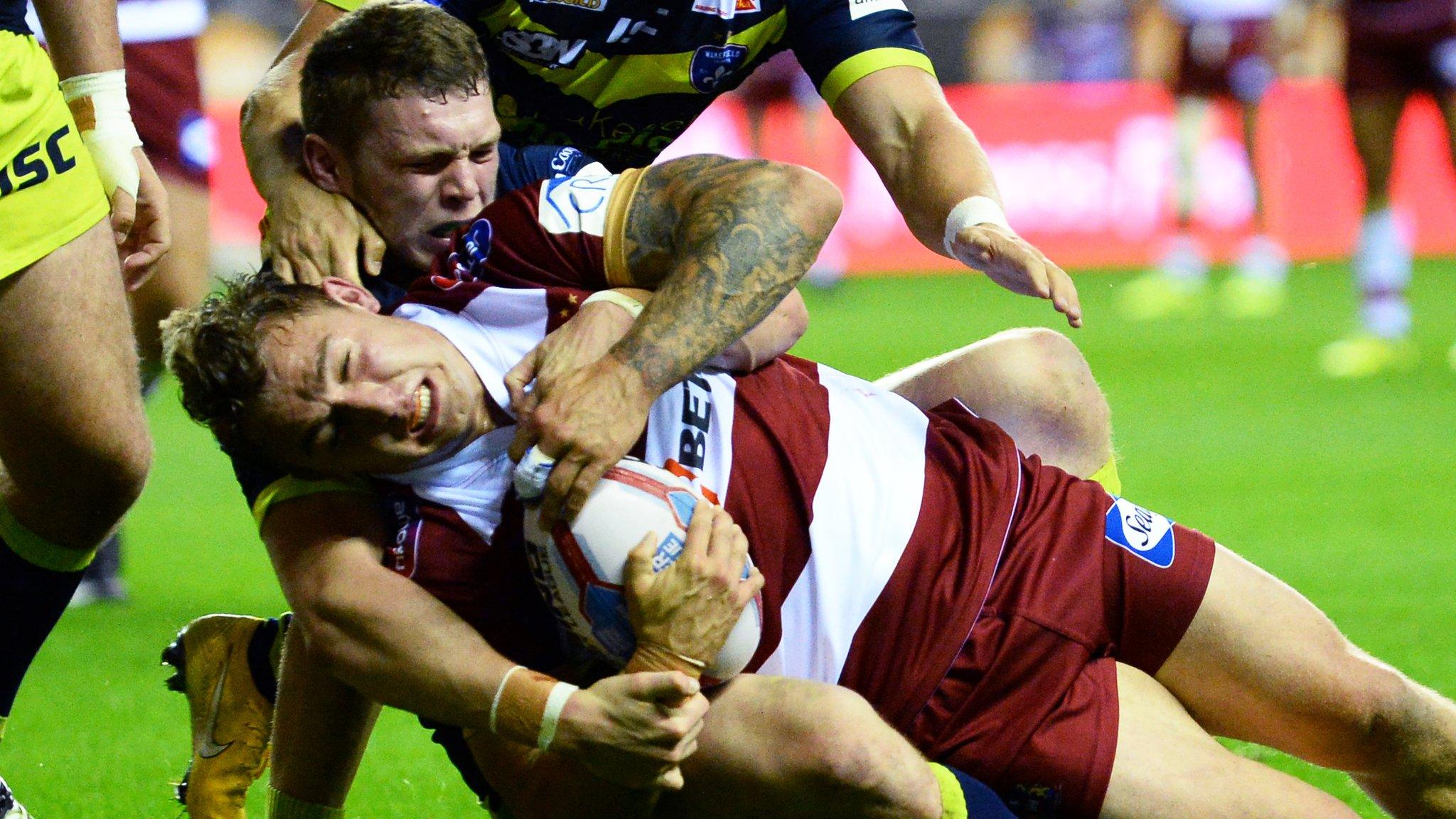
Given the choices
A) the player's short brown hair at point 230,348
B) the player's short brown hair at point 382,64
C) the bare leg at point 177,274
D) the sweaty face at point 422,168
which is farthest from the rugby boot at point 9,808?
the bare leg at point 177,274

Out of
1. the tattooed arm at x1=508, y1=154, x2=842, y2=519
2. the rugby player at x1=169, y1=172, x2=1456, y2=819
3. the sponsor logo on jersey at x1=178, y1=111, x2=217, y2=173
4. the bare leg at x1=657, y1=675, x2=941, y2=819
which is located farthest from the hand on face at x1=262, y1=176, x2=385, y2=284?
the sponsor logo on jersey at x1=178, y1=111, x2=217, y2=173

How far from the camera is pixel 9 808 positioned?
318cm

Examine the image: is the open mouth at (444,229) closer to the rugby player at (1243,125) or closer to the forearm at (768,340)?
the forearm at (768,340)

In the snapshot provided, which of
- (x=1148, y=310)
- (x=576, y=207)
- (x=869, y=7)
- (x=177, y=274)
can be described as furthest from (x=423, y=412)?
(x=1148, y=310)

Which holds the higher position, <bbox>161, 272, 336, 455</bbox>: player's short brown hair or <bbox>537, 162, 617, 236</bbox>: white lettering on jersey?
<bbox>537, 162, 617, 236</bbox>: white lettering on jersey

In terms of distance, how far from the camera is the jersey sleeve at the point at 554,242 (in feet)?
9.80

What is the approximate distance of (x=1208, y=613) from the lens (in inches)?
120

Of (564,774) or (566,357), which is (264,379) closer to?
(566,357)

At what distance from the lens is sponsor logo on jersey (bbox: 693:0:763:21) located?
370 cm

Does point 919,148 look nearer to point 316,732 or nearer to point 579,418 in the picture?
point 579,418

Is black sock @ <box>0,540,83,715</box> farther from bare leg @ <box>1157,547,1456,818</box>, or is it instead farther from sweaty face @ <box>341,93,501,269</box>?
bare leg @ <box>1157,547,1456,818</box>

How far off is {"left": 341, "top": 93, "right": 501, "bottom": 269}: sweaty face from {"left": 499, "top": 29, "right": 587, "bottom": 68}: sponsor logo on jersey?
57 centimetres

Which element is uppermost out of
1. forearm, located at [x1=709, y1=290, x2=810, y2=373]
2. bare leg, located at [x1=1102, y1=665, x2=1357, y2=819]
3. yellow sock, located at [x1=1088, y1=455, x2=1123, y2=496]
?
forearm, located at [x1=709, y1=290, x2=810, y2=373]

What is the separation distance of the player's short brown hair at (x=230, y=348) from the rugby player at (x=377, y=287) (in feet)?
0.57
